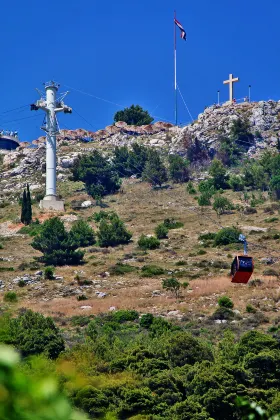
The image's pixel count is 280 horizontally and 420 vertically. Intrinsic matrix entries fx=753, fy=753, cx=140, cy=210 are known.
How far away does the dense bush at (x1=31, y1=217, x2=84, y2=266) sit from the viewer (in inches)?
2201

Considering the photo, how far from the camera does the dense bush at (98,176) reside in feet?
264

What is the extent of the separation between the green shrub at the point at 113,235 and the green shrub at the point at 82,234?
979 millimetres

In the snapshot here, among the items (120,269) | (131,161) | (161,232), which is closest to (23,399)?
(120,269)

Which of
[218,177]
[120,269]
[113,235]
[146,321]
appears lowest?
[146,321]

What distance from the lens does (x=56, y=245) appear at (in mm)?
57188

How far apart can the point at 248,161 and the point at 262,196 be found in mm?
12800

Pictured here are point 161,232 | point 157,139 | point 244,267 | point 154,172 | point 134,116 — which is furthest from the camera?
point 134,116

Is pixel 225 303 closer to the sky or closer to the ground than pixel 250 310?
closer to the sky

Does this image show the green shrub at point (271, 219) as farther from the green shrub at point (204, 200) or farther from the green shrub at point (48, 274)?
the green shrub at point (48, 274)

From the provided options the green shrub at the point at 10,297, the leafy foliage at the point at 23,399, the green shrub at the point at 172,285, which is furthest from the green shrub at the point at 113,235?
the leafy foliage at the point at 23,399

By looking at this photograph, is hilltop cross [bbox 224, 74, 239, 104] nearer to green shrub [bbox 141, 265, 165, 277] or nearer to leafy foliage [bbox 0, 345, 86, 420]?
green shrub [bbox 141, 265, 165, 277]

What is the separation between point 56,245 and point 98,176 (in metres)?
25.4

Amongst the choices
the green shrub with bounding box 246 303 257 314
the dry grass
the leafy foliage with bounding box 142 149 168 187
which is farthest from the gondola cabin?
the leafy foliage with bounding box 142 149 168 187

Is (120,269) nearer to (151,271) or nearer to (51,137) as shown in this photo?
(151,271)
